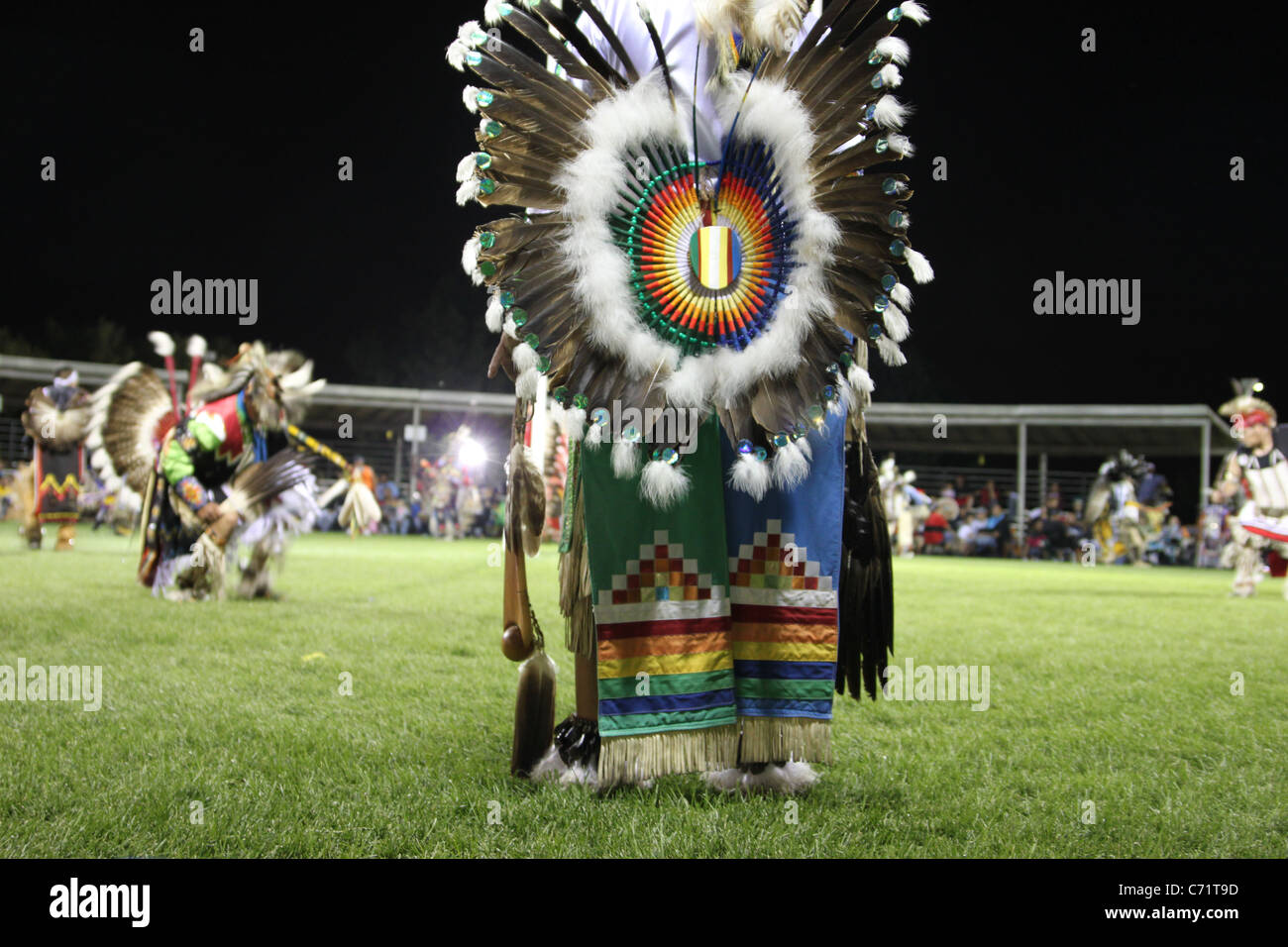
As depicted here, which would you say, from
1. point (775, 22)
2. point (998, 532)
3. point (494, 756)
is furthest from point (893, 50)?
point (998, 532)

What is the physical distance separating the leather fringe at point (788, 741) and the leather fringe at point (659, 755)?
0.31ft

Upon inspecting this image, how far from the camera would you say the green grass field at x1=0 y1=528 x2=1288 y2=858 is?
7.63 feet

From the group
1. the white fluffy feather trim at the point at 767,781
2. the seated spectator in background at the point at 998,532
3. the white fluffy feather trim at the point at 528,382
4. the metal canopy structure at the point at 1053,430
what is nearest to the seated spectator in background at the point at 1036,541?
the metal canopy structure at the point at 1053,430

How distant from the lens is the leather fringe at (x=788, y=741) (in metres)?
2.68

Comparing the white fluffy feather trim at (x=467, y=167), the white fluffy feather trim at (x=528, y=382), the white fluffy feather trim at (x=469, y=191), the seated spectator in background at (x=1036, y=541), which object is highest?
the white fluffy feather trim at (x=467, y=167)

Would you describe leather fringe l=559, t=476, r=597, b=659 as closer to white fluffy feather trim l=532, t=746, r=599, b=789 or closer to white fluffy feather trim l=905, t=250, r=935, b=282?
white fluffy feather trim l=532, t=746, r=599, b=789

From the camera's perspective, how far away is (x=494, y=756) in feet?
10.3

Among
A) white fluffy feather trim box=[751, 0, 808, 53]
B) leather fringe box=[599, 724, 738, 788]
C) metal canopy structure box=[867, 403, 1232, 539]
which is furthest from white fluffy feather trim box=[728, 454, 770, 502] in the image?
metal canopy structure box=[867, 403, 1232, 539]

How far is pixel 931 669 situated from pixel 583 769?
259 cm

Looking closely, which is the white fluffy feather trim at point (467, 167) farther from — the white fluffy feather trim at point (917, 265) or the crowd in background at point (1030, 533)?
the crowd in background at point (1030, 533)

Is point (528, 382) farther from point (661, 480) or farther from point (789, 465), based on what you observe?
point (789, 465)

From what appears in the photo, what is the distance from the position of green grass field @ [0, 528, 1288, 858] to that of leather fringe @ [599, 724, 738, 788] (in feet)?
0.29

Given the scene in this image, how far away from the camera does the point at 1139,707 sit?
4.17 m

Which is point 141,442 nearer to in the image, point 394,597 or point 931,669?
point 394,597
